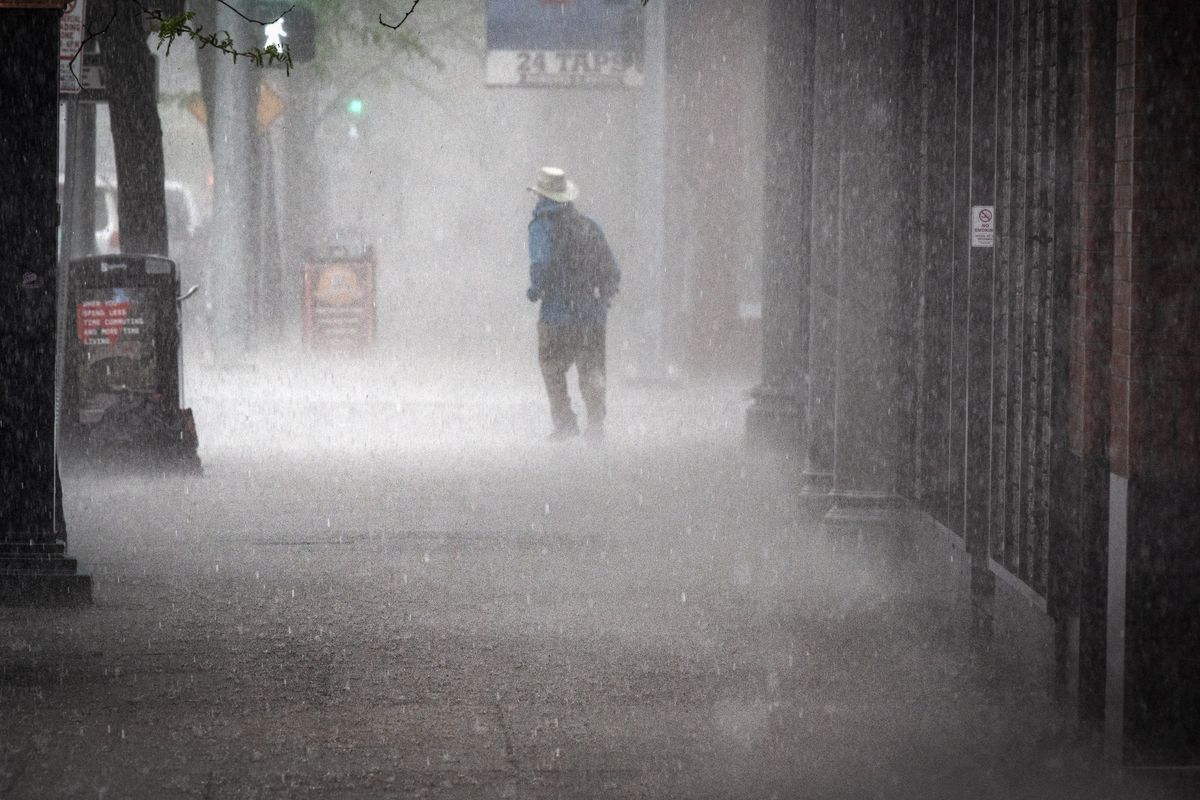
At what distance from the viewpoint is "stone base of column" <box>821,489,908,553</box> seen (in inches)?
375

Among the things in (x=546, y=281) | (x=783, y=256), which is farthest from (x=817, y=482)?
(x=546, y=281)

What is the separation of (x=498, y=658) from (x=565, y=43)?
1372 centimetres

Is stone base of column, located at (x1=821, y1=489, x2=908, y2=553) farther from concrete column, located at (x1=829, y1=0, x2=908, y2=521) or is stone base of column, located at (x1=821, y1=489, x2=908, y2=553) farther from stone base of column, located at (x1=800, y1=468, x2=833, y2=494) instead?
stone base of column, located at (x1=800, y1=468, x2=833, y2=494)

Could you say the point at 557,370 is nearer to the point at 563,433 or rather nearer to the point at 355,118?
the point at 563,433

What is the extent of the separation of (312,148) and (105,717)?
22.2 m

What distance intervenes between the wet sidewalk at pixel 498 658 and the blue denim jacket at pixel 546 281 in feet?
8.70

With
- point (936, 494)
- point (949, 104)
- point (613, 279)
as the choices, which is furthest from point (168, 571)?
point (613, 279)

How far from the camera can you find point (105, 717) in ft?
20.7

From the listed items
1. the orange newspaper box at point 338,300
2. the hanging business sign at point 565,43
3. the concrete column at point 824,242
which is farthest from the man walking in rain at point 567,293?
Result: the orange newspaper box at point 338,300

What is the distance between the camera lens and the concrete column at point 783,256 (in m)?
13.8

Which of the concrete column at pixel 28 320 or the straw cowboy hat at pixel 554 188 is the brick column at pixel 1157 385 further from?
the straw cowboy hat at pixel 554 188

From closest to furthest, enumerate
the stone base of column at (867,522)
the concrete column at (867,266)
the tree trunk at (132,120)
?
the stone base of column at (867,522)
the concrete column at (867,266)
the tree trunk at (132,120)

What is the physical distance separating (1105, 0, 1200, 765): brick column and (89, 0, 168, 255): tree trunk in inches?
350

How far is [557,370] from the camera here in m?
14.7
